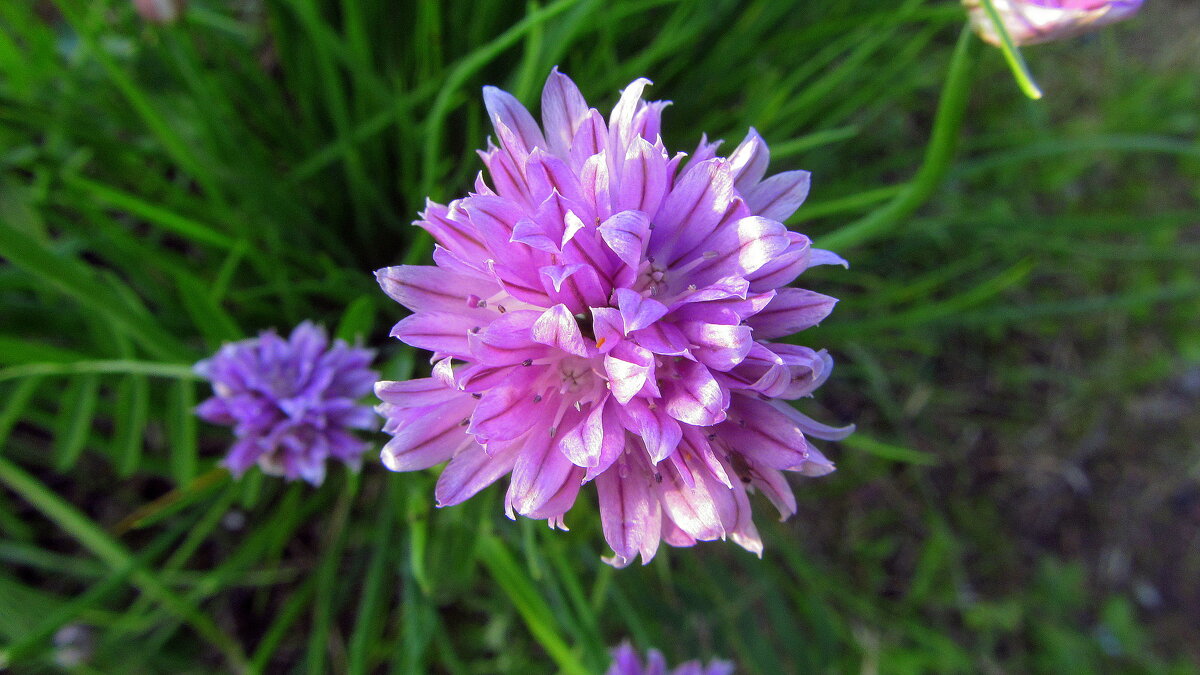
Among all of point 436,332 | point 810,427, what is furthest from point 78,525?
point 810,427

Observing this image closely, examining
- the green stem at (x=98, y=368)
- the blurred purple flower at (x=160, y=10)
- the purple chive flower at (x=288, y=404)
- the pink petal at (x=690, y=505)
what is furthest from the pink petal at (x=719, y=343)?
the blurred purple flower at (x=160, y=10)

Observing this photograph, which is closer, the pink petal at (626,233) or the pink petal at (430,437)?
the pink petal at (626,233)

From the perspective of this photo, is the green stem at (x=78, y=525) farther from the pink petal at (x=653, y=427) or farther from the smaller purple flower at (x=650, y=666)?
the pink petal at (x=653, y=427)

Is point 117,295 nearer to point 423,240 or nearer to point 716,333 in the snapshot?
point 423,240

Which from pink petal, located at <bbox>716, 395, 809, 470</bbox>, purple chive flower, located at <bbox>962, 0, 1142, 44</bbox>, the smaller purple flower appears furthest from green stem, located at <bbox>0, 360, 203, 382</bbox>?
purple chive flower, located at <bbox>962, 0, 1142, 44</bbox>

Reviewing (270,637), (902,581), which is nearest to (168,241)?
(270,637)

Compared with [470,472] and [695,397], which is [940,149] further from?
[470,472]
